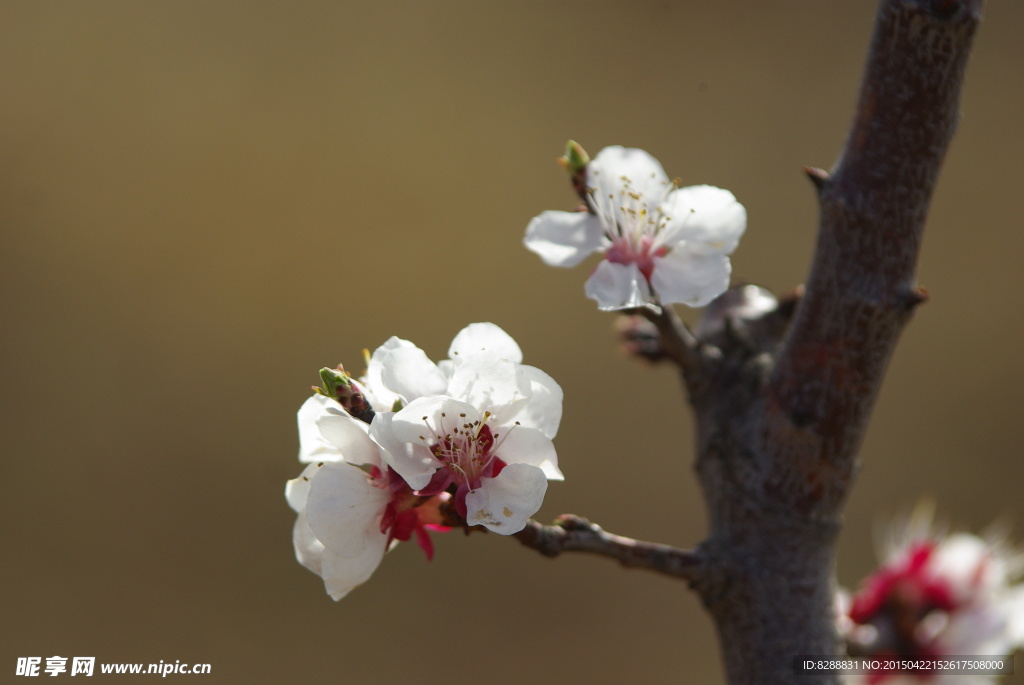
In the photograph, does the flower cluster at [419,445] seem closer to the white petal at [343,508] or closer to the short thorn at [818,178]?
the white petal at [343,508]

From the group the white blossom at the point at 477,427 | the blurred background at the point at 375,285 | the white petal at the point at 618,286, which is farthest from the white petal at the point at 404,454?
the blurred background at the point at 375,285

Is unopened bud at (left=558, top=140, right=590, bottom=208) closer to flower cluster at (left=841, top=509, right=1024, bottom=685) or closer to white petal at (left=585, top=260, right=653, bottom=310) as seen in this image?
white petal at (left=585, top=260, right=653, bottom=310)

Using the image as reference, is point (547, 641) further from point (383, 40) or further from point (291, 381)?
point (383, 40)

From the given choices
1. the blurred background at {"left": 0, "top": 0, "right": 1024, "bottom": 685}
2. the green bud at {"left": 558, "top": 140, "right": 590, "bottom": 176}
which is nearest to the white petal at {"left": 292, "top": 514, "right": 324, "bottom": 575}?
the green bud at {"left": 558, "top": 140, "right": 590, "bottom": 176}

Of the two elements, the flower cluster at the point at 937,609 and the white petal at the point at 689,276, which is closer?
→ the white petal at the point at 689,276

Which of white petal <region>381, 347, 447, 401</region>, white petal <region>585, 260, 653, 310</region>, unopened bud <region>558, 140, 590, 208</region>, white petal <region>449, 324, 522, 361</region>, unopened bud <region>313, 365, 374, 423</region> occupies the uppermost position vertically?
unopened bud <region>558, 140, 590, 208</region>

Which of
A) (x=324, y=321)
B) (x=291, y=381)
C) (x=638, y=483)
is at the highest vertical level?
(x=324, y=321)

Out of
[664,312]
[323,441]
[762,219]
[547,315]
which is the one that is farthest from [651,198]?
[762,219]
